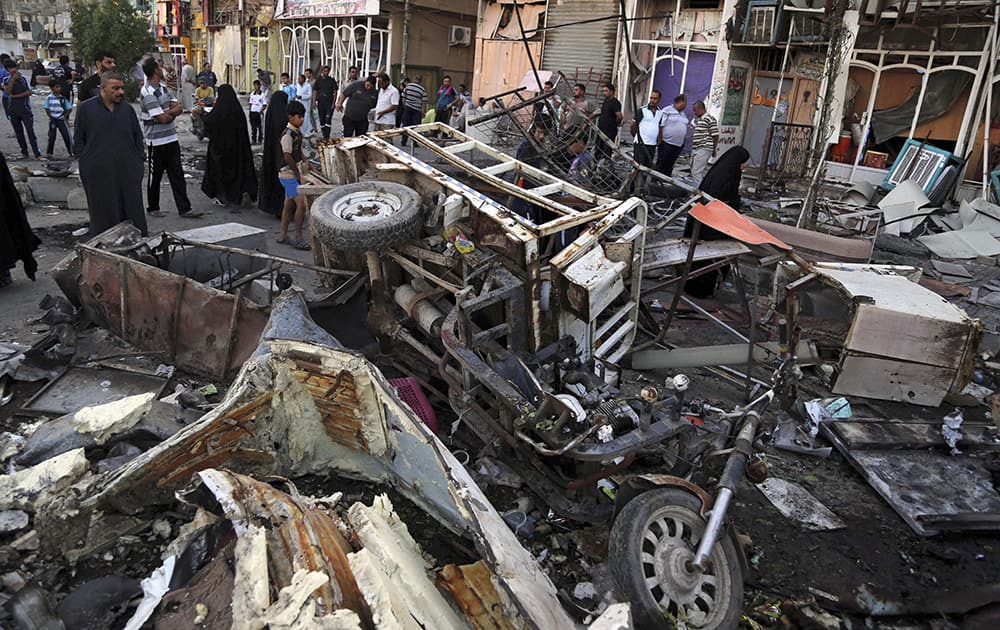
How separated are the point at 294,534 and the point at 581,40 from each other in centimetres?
1706

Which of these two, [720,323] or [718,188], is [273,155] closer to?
[718,188]

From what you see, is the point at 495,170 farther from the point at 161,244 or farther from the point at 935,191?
the point at 935,191

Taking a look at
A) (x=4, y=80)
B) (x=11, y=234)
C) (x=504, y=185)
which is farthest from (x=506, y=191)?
(x=4, y=80)

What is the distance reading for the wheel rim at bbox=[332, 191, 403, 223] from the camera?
15.2ft

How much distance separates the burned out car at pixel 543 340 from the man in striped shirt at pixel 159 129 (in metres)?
3.70

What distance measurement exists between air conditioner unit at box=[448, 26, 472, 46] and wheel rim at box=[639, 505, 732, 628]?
74.8 feet

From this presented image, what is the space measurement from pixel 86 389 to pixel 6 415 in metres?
0.47

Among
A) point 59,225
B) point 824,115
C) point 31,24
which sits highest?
point 31,24

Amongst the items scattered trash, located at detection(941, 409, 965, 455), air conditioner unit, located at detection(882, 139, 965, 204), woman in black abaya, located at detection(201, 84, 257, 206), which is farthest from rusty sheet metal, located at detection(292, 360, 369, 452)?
air conditioner unit, located at detection(882, 139, 965, 204)

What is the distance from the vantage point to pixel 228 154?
932 centimetres

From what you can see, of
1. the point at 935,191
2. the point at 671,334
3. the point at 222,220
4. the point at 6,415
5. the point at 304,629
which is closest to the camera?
the point at 304,629

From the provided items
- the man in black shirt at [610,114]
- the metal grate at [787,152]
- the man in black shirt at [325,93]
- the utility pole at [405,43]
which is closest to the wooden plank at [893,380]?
the man in black shirt at [610,114]

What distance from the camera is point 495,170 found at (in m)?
5.38

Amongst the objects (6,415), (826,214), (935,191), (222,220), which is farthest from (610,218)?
(935,191)
